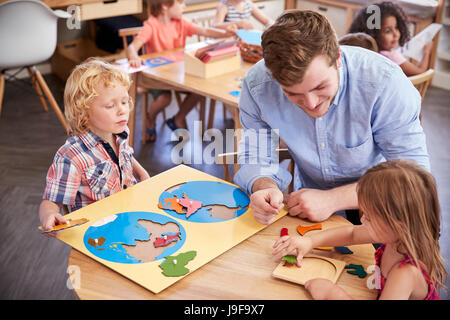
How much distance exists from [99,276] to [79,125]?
0.63 m

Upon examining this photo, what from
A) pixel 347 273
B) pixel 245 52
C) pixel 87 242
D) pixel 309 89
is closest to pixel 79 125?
pixel 87 242

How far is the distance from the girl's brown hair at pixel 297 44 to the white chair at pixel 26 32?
8.13 ft

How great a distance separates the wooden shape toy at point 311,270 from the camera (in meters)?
1.12

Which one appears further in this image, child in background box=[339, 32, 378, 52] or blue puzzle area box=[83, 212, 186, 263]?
child in background box=[339, 32, 378, 52]

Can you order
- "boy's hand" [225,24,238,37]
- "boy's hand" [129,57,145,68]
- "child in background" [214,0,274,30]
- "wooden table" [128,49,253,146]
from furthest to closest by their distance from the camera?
1. "child in background" [214,0,274,30]
2. "boy's hand" [225,24,238,37]
3. "boy's hand" [129,57,145,68]
4. "wooden table" [128,49,253,146]

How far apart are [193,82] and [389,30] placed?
1259mm

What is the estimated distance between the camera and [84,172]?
159 centimetres

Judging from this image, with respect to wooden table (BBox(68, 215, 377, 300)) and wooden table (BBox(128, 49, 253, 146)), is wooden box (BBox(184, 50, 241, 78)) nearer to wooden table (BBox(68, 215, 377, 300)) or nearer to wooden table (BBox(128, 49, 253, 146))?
wooden table (BBox(128, 49, 253, 146))

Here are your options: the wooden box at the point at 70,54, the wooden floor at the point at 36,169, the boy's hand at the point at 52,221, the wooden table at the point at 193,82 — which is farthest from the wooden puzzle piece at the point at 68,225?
the wooden box at the point at 70,54

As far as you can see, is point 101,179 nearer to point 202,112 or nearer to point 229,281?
point 229,281

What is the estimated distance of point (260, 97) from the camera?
4.99 feet

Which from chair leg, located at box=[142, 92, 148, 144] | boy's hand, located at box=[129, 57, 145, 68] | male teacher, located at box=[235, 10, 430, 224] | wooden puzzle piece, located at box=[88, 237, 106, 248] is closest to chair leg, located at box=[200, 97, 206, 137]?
chair leg, located at box=[142, 92, 148, 144]

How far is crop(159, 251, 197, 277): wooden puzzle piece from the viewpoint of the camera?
1127mm

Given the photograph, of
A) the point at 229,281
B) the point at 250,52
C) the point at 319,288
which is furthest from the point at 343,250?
the point at 250,52
